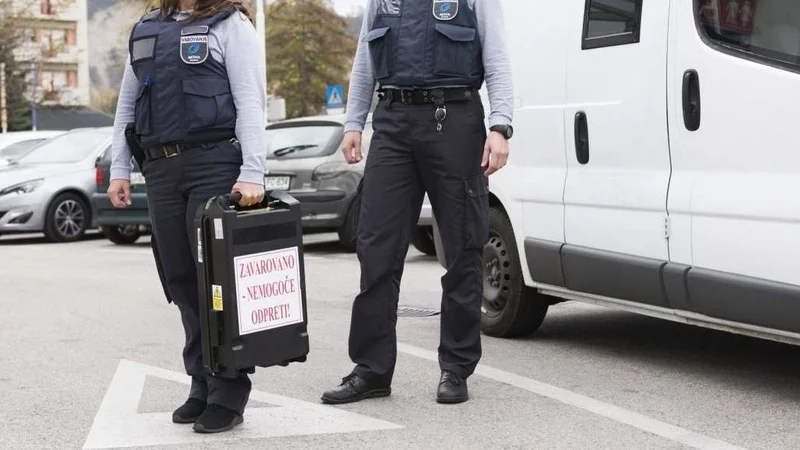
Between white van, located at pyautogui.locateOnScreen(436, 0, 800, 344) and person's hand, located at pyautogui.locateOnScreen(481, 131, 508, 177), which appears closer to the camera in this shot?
white van, located at pyautogui.locateOnScreen(436, 0, 800, 344)

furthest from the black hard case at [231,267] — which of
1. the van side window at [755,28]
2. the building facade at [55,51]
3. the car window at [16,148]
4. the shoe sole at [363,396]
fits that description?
the building facade at [55,51]

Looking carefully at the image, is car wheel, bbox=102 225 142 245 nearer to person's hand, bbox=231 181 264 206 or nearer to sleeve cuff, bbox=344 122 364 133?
sleeve cuff, bbox=344 122 364 133

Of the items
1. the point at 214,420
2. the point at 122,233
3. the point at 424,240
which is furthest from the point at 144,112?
the point at 122,233

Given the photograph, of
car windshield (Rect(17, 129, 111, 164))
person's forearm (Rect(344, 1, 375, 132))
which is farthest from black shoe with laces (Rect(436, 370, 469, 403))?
car windshield (Rect(17, 129, 111, 164))

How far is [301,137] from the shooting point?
13312 millimetres

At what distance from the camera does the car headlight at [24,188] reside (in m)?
15.9

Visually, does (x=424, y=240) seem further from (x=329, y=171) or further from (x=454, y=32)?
(x=454, y=32)

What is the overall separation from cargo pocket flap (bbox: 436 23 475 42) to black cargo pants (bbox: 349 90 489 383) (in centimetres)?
26

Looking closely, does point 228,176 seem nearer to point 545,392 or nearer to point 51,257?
point 545,392

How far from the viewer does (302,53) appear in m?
55.8

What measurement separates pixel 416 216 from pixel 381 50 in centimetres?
69

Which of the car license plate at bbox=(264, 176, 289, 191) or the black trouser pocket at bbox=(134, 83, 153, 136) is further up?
the black trouser pocket at bbox=(134, 83, 153, 136)

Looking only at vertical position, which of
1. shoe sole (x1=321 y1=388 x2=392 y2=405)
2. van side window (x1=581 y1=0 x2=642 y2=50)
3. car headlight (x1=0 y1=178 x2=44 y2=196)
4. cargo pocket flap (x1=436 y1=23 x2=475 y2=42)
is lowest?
shoe sole (x1=321 y1=388 x2=392 y2=405)

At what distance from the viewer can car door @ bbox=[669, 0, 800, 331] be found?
482cm
